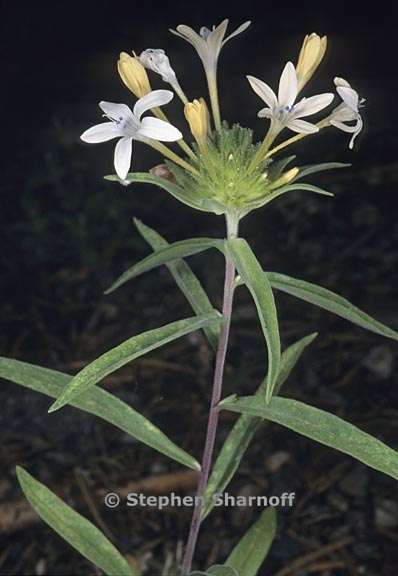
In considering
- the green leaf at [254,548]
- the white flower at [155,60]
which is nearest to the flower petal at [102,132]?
the white flower at [155,60]

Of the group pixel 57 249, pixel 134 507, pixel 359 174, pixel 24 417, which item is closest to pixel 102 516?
pixel 134 507

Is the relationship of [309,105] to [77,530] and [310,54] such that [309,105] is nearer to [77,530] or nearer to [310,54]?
[310,54]

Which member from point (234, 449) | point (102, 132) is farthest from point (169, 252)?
point (234, 449)

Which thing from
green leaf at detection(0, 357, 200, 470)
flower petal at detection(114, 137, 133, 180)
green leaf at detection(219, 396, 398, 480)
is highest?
flower petal at detection(114, 137, 133, 180)

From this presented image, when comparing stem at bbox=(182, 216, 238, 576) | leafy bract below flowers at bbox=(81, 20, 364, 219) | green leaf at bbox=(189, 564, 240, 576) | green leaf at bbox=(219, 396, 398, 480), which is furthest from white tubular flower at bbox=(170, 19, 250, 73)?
green leaf at bbox=(189, 564, 240, 576)

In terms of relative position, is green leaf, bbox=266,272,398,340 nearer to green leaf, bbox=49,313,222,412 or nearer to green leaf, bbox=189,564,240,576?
green leaf, bbox=49,313,222,412

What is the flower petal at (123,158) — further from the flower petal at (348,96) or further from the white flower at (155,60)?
the flower petal at (348,96)
